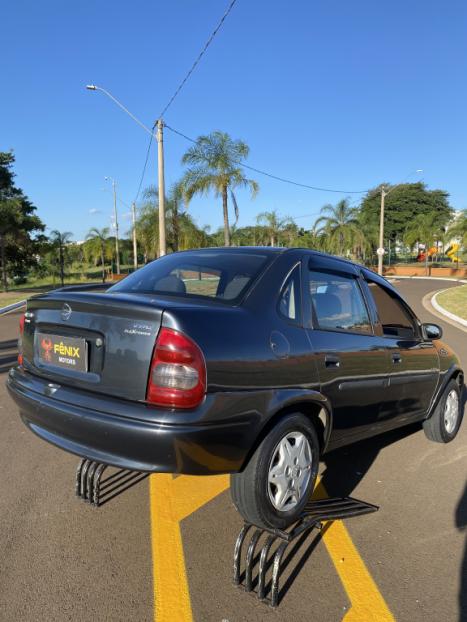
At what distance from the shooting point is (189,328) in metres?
2.38

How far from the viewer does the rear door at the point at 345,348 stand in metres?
3.05

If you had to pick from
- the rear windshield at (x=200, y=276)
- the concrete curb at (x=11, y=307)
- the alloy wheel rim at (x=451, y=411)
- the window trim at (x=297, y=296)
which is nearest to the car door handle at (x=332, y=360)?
the window trim at (x=297, y=296)

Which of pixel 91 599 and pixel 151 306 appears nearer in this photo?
pixel 91 599

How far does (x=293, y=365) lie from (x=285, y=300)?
413mm

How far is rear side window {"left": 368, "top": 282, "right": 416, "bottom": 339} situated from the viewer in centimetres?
417

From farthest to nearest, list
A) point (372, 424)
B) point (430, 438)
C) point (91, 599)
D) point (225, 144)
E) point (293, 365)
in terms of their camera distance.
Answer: point (225, 144), point (430, 438), point (372, 424), point (293, 365), point (91, 599)

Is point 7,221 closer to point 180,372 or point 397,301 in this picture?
point 397,301

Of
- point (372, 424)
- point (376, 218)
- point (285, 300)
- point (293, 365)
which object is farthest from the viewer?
point (376, 218)

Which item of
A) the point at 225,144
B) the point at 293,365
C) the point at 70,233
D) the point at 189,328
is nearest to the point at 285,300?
the point at 293,365

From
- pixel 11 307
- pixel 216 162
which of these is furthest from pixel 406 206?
pixel 11 307

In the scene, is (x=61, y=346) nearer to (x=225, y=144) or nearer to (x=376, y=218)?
(x=225, y=144)

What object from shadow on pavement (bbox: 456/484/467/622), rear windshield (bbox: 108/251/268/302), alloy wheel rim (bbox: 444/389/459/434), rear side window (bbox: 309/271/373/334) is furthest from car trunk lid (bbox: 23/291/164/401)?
alloy wheel rim (bbox: 444/389/459/434)

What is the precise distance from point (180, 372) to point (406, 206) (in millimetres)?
80358

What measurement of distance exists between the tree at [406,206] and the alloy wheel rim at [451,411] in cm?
7410
